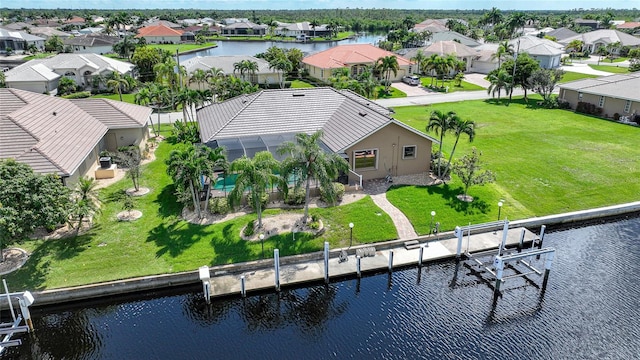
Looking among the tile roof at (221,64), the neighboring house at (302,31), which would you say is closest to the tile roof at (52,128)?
the tile roof at (221,64)

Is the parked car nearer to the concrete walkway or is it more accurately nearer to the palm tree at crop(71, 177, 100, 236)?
the concrete walkway

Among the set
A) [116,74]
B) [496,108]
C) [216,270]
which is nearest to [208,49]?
[116,74]

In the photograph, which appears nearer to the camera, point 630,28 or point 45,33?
point 45,33

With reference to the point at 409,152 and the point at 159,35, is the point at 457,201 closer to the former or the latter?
the point at 409,152

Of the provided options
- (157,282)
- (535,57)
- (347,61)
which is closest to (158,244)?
(157,282)

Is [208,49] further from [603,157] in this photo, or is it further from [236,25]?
[603,157]

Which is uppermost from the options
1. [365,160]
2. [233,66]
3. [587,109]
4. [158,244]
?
[233,66]

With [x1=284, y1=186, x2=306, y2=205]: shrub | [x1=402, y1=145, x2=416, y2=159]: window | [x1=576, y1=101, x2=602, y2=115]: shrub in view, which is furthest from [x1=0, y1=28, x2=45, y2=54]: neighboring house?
[x1=576, y1=101, x2=602, y2=115]: shrub
